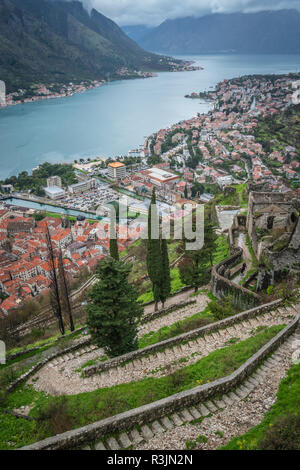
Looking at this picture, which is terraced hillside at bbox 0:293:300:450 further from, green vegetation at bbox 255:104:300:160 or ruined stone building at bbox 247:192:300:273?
green vegetation at bbox 255:104:300:160

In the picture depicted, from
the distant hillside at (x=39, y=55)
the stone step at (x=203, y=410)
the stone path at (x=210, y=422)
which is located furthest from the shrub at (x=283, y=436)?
the distant hillside at (x=39, y=55)

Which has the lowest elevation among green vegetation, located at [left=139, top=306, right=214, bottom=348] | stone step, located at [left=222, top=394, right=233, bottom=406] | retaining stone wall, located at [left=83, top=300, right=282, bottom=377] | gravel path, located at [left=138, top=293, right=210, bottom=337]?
gravel path, located at [left=138, top=293, right=210, bottom=337]

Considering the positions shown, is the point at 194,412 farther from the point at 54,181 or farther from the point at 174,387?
the point at 54,181

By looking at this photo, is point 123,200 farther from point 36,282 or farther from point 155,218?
point 155,218

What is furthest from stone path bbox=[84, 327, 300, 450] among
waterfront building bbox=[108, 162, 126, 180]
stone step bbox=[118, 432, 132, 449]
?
waterfront building bbox=[108, 162, 126, 180]

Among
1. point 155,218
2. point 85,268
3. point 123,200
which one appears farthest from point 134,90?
point 155,218

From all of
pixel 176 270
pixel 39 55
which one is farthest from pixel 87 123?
pixel 39 55
